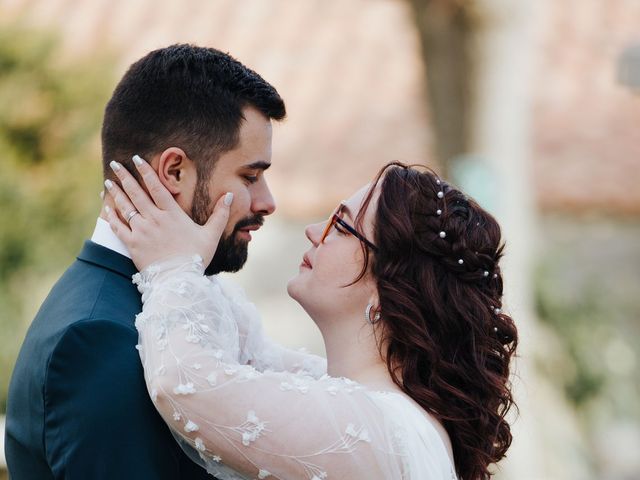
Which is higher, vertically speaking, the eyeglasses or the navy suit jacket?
the eyeglasses

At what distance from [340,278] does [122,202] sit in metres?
0.64

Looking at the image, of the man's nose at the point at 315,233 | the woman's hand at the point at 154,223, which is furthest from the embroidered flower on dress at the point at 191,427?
the man's nose at the point at 315,233

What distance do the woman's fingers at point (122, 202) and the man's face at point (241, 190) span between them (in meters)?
0.17

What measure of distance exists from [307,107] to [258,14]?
2.27 meters

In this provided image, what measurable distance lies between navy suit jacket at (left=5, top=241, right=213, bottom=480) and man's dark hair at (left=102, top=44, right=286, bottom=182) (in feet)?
1.21

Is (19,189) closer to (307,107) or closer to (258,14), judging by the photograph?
(307,107)

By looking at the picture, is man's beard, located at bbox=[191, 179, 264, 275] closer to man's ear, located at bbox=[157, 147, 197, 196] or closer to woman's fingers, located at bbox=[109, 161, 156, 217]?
man's ear, located at bbox=[157, 147, 197, 196]

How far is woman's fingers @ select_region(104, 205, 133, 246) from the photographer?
260cm

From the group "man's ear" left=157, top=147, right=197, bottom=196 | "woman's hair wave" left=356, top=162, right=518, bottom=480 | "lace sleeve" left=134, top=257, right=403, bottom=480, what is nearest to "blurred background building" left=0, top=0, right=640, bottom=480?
"woman's hair wave" left=356, top=162, right=518, bottom=480

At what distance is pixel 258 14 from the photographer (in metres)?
13.1

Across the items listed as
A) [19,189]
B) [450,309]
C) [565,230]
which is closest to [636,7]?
[565,230]

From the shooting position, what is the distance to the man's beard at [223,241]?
106 inches

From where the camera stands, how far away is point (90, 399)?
2.33 m

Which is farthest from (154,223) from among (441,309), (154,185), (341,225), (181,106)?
(441,309)
